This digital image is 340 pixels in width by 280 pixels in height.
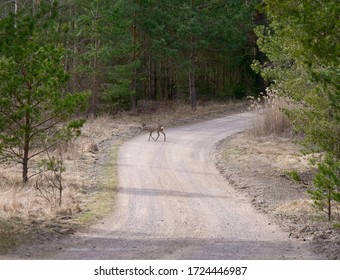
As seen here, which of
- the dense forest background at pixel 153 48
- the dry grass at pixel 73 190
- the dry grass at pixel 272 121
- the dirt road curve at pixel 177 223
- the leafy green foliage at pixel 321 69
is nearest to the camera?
the dirt road curve at pixel 177 223

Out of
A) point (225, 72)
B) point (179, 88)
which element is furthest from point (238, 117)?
point (225, 72)

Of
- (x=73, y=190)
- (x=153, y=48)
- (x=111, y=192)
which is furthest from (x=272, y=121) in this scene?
(x=73, y=190)

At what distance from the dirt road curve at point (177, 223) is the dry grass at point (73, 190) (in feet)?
1.57

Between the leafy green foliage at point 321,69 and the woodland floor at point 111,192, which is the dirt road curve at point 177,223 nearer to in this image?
the woodland floor at point 111,192

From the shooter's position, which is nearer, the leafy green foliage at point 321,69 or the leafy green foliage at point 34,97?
the leafy green foliage at point 321,69

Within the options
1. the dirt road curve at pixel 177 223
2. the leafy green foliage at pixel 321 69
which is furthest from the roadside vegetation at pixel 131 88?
the dirt road curve at pixel 177 223

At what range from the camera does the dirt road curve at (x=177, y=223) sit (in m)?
9.16

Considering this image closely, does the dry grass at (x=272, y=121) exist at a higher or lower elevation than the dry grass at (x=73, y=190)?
higher

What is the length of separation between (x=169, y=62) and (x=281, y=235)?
103 ft

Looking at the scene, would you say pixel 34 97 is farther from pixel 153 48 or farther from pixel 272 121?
pixel 153 48

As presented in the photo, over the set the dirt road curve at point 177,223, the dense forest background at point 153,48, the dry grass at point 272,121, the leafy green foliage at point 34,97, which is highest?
the dense forest background at point 153,48

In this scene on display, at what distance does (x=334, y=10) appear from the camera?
10125mm

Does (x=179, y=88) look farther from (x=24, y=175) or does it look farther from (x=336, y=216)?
(x=336, y=216)

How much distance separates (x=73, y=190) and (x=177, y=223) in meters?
4.78
